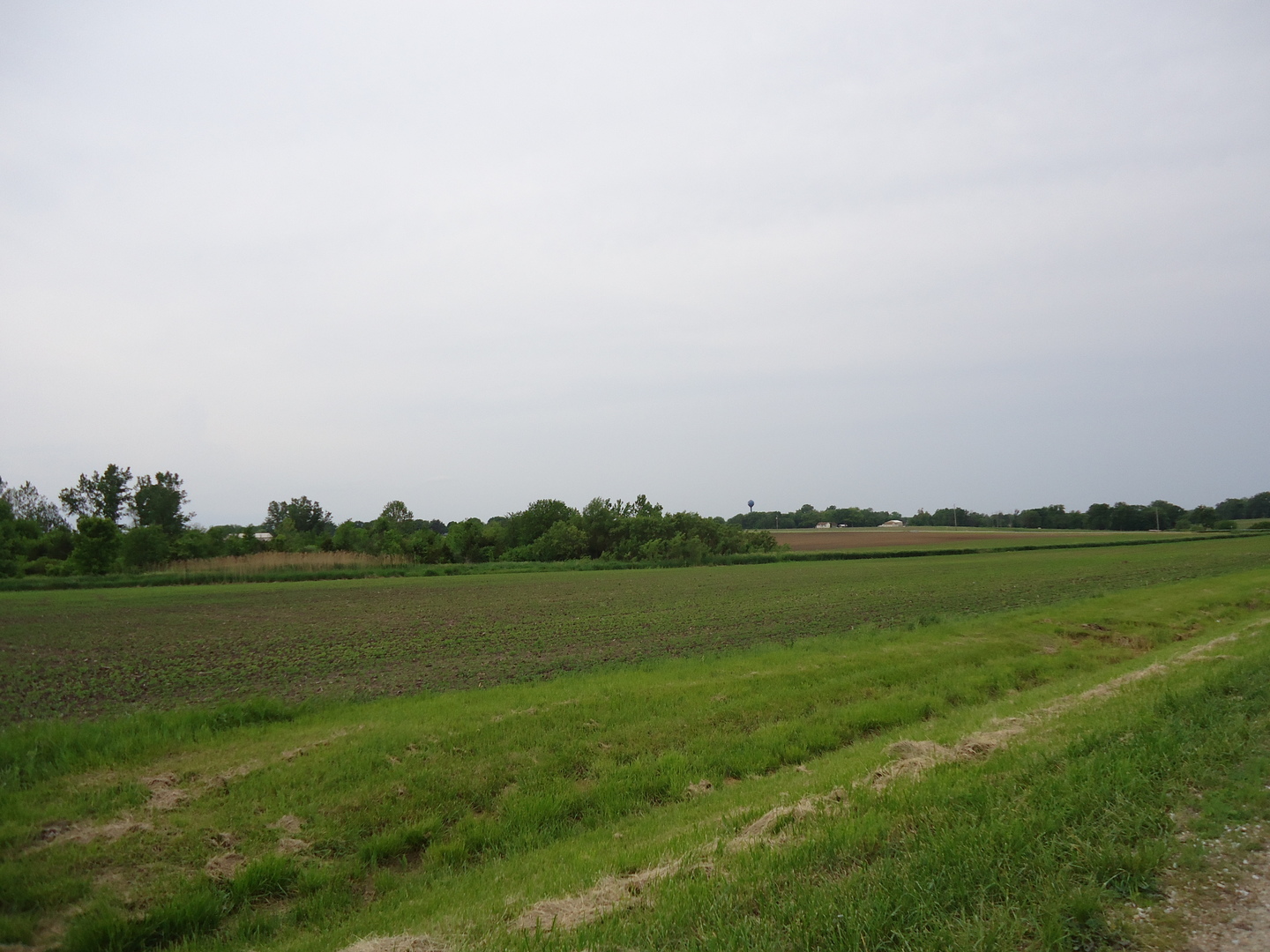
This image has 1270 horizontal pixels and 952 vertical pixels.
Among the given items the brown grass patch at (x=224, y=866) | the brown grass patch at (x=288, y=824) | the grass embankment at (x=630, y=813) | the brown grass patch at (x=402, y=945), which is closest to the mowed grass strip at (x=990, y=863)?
the grass embankment at (x=630, y=813)

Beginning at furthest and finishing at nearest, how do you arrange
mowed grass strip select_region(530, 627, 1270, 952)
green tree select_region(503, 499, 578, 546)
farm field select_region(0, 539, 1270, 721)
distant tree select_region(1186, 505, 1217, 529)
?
distant tree select_region(1186, 505, 1217, 529), green tree select_region(503, 499, 578, 546), farm field select_region(0, 539, 1270, 721), mowed grass strip select_region(530, 627, 1270, 952)

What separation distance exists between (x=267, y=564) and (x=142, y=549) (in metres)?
12.8

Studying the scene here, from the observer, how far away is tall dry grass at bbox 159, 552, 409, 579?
191ft

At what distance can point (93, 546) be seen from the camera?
2313 inches

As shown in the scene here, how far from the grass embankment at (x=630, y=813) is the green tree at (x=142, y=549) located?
2457 inches

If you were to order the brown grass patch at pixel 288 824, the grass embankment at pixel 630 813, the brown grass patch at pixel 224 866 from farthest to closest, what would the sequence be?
the brown grass patch at pixel 288 824, the brown grass patch at pixel 224 866, the grass embankment at pixel 630 813

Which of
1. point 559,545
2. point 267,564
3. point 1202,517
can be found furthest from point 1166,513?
point 267,564

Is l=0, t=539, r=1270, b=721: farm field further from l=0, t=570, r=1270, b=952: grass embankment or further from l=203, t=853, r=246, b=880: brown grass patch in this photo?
l=203, t=853, r=246, b=880: brown grass patch

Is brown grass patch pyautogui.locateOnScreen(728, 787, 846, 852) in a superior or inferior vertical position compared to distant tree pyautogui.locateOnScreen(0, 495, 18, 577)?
inferior

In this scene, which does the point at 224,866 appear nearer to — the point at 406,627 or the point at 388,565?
the point at 406,627

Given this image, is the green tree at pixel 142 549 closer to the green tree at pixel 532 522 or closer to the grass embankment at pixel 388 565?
the grass embankment at pixel 388 565

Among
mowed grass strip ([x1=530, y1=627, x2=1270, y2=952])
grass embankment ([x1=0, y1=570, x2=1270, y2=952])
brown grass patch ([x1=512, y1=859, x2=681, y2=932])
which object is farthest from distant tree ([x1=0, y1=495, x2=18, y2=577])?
mowed grass strip ([x1=530, y1=627, x2=1270, y2=952])

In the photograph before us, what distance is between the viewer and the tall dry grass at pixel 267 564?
58.2 metres

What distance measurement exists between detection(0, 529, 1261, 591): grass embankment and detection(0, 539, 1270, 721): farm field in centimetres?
762
